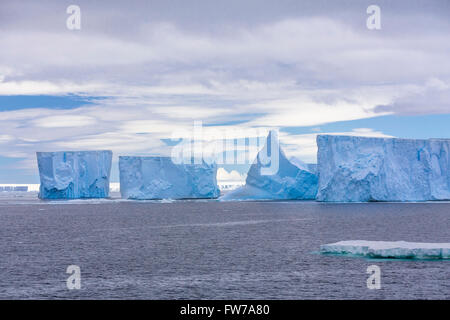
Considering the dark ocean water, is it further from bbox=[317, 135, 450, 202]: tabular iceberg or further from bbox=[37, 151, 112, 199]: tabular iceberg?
bbox=[37, 151, 112, 199]: tabular iceberg

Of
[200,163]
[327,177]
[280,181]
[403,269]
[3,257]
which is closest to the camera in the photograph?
[403,269]

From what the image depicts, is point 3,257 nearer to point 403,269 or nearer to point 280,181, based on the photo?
point 403,269

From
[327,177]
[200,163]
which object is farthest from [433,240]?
[200,163]

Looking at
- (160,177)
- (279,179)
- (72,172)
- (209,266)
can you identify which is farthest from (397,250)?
(72,172)

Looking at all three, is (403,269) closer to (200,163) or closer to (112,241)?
(112,241)
